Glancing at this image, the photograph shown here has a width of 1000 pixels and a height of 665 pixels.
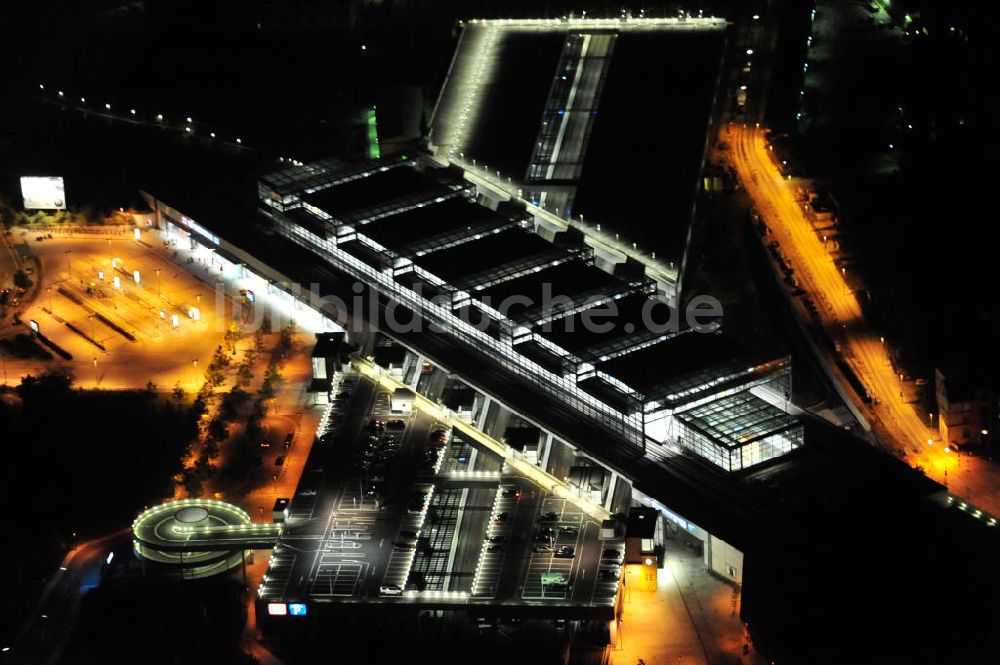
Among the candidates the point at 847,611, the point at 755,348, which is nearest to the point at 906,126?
the point at 755,348

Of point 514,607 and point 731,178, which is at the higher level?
point 731,178

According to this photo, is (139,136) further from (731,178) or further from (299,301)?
(731,178)

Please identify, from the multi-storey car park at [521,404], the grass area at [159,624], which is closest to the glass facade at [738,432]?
the multi-storey car park at [521,404]

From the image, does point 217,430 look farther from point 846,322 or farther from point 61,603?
point 846,322

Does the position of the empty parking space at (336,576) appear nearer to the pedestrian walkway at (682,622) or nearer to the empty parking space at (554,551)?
the empty parking space at (554,551)

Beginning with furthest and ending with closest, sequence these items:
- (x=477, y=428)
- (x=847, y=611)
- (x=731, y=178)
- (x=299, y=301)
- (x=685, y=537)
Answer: (x=731, y=178)
(x=299, y=301)
(x=477, y=428)
(x=685, y=537)
(x=847, y=611)

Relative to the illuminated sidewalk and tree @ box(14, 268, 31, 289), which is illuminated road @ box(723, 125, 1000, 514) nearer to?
the illuminated sidewalk
